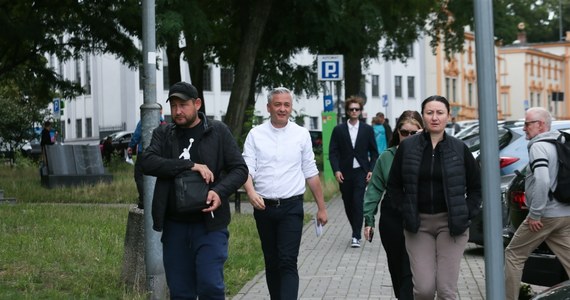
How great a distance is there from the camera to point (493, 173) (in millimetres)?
4574

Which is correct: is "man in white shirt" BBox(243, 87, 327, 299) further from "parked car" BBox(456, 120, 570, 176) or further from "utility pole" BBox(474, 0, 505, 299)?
"parked car" BBox(456, 120, 570, 176)

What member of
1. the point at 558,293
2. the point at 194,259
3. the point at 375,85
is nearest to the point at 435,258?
the point at 194,259

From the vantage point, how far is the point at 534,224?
28.3 feet

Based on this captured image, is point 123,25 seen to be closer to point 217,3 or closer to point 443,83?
point 217,3

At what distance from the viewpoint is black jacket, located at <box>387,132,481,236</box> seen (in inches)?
287

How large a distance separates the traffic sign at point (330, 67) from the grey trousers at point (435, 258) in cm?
1648

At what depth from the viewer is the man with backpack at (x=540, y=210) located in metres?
8.52

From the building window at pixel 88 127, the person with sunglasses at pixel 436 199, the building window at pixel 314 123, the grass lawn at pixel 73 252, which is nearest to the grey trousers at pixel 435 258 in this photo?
the person with sunglasses at pixel 436 199

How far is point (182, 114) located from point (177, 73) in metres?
25.1

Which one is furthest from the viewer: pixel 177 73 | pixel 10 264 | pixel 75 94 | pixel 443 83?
pixel 443 83

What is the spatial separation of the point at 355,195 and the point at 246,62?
11.5m

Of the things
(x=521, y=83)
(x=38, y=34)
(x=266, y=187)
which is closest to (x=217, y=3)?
(x=38, y=34)

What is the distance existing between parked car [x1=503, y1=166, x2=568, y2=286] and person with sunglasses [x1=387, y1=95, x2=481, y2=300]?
6.22 feet

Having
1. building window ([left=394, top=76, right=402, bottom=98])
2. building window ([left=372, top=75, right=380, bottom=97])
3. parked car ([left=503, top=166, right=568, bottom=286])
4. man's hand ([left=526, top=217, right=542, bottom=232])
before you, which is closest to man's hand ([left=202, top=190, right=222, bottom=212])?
man's hand ([left=526, top=217, right=542, bottom=232])
